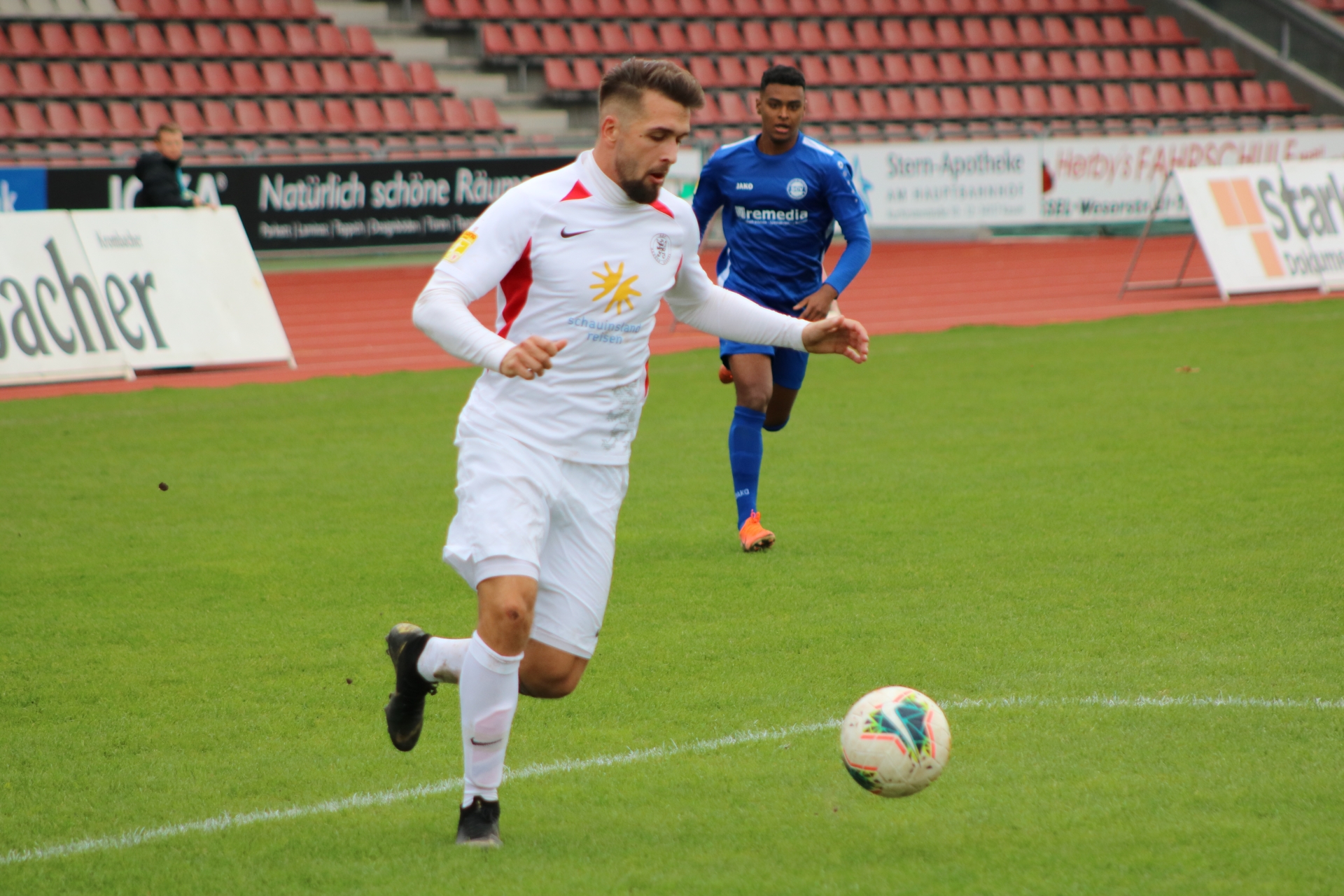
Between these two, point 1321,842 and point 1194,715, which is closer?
point 1321,842

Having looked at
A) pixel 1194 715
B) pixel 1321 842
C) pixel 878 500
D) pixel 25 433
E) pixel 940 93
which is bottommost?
pixel 940 93

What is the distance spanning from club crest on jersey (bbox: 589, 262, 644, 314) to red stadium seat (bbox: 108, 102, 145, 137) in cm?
1917

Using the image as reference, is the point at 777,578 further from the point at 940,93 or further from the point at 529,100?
the point at 940,93

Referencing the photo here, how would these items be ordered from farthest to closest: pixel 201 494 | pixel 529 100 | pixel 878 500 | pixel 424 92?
1. pixel 529 100
2. pixel 424 92
3. pixel 201 494
4. pixel 878 500

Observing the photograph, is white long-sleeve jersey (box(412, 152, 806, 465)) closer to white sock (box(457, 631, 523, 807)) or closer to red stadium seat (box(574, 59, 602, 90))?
white sock (box(457, 631, 523, 807))

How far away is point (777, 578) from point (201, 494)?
→ 399 centimetres

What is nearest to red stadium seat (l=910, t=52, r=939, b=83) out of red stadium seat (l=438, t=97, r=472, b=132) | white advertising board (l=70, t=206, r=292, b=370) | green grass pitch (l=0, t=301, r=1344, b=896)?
red stadium seat (l=438, t=97, r=472, b=132)

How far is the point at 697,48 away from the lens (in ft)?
89.3

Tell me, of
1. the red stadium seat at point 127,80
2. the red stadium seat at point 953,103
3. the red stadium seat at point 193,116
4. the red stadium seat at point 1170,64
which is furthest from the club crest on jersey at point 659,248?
the red stadium seat at point 1170,64

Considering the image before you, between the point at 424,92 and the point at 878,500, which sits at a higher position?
the point at 878,500

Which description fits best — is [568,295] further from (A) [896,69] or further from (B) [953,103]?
(A) [896,69]

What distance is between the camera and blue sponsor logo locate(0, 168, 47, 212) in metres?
16.7

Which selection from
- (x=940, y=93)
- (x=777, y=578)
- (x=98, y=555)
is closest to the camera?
(x=777, y=578)

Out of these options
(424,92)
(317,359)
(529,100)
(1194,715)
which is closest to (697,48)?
(529,100)
